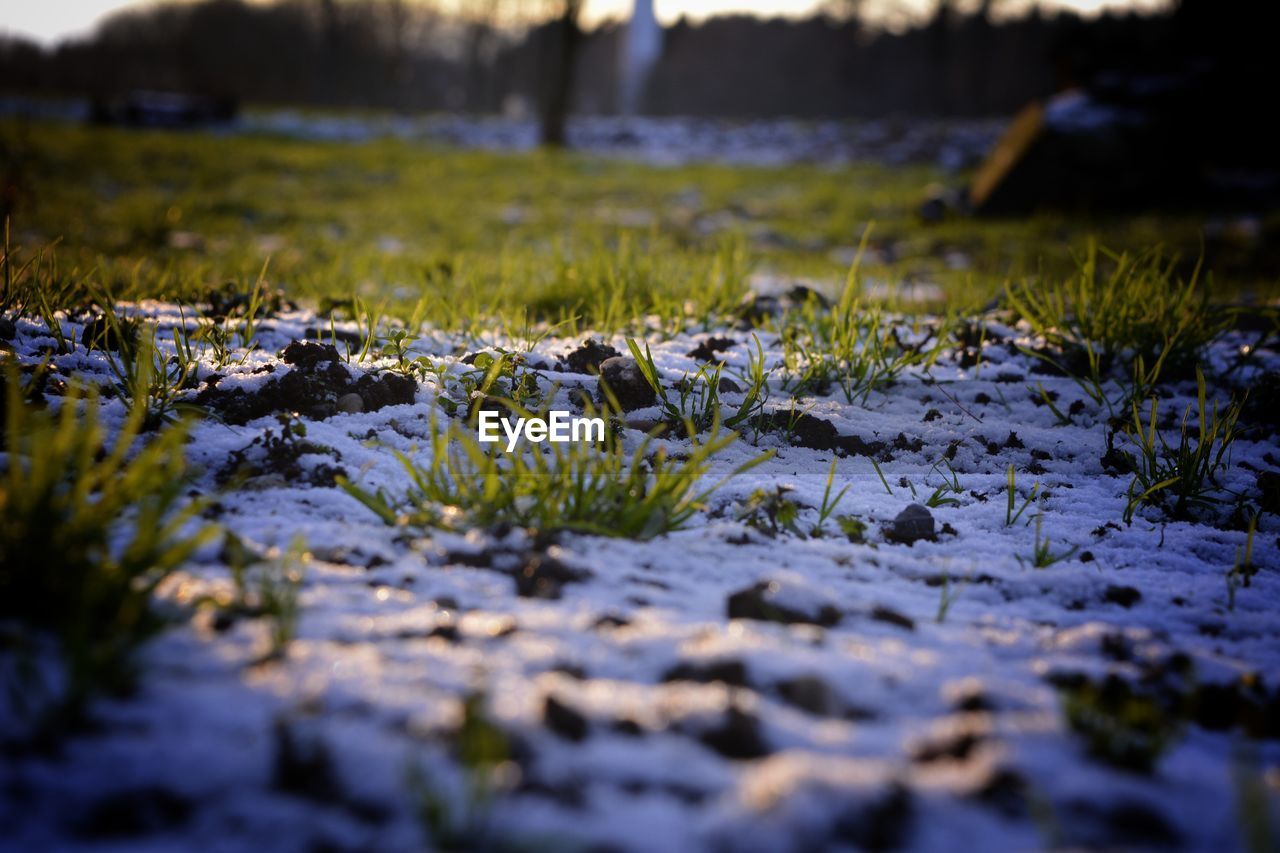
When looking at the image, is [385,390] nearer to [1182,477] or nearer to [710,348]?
[710,348]

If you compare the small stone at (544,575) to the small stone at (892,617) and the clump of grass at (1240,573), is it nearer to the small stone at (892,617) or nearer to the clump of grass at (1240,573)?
the small stone at (892,617)

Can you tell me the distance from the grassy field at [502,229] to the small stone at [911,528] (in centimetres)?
147

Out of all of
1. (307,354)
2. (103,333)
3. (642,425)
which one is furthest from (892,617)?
(103,333)

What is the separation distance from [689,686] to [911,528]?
0.88 meters

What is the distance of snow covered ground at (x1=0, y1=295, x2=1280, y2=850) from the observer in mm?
867

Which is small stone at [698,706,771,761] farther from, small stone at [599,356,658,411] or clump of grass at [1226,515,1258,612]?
small stone at [599,356,658,411]

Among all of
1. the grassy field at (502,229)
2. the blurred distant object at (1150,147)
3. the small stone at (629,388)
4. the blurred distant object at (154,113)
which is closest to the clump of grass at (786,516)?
the small stone at (629,388)

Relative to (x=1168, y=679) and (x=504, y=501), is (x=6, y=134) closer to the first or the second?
(x=504, y=501)

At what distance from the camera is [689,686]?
3.57 feet

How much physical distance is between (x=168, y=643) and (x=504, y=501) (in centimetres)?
68

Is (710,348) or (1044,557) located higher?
(710,348)

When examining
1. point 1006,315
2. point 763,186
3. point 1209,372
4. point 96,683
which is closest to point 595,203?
point 763,186

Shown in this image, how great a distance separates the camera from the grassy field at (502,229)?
3463 mm

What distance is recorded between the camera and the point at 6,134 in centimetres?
1151
